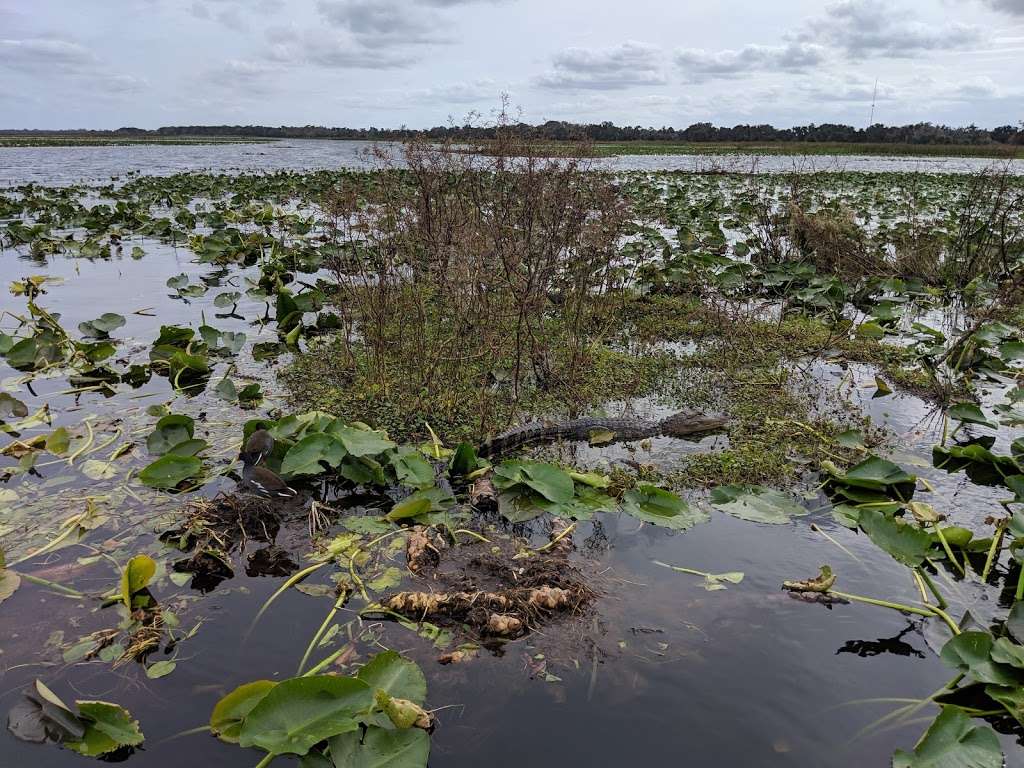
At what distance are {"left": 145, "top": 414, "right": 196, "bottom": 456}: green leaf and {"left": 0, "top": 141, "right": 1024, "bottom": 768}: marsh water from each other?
17cm

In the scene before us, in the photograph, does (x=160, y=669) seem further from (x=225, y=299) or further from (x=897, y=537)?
(x=225, y=299)

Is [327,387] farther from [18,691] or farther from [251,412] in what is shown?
[18,691]

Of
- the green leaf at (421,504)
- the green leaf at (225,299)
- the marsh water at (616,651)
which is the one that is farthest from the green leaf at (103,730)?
the green leaf at (225,299)

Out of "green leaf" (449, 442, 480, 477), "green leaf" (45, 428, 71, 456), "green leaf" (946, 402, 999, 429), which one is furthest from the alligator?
"green leaf" (45, 428, 71, 456)

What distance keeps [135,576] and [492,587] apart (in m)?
1.47

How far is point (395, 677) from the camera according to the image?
2.31m

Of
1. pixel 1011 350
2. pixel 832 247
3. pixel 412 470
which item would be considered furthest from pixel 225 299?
pixel 1011 350

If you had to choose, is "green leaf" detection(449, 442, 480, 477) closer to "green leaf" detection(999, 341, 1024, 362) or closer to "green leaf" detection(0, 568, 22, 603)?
"green leaf" detection(0, 568, 22, 603)

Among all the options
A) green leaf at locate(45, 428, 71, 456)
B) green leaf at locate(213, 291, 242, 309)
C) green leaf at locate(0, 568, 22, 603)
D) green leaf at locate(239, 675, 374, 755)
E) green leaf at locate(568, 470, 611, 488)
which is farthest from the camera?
green leaf at locate(213, 291, 242, 309)

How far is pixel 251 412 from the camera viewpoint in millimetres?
4988

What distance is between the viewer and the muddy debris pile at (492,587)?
2.83 m

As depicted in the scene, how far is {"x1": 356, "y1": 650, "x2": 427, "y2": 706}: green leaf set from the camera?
7.45 feet

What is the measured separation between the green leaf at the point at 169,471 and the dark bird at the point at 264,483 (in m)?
0.30

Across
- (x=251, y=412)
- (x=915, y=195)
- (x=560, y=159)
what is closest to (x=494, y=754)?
(x=251, y=412)
